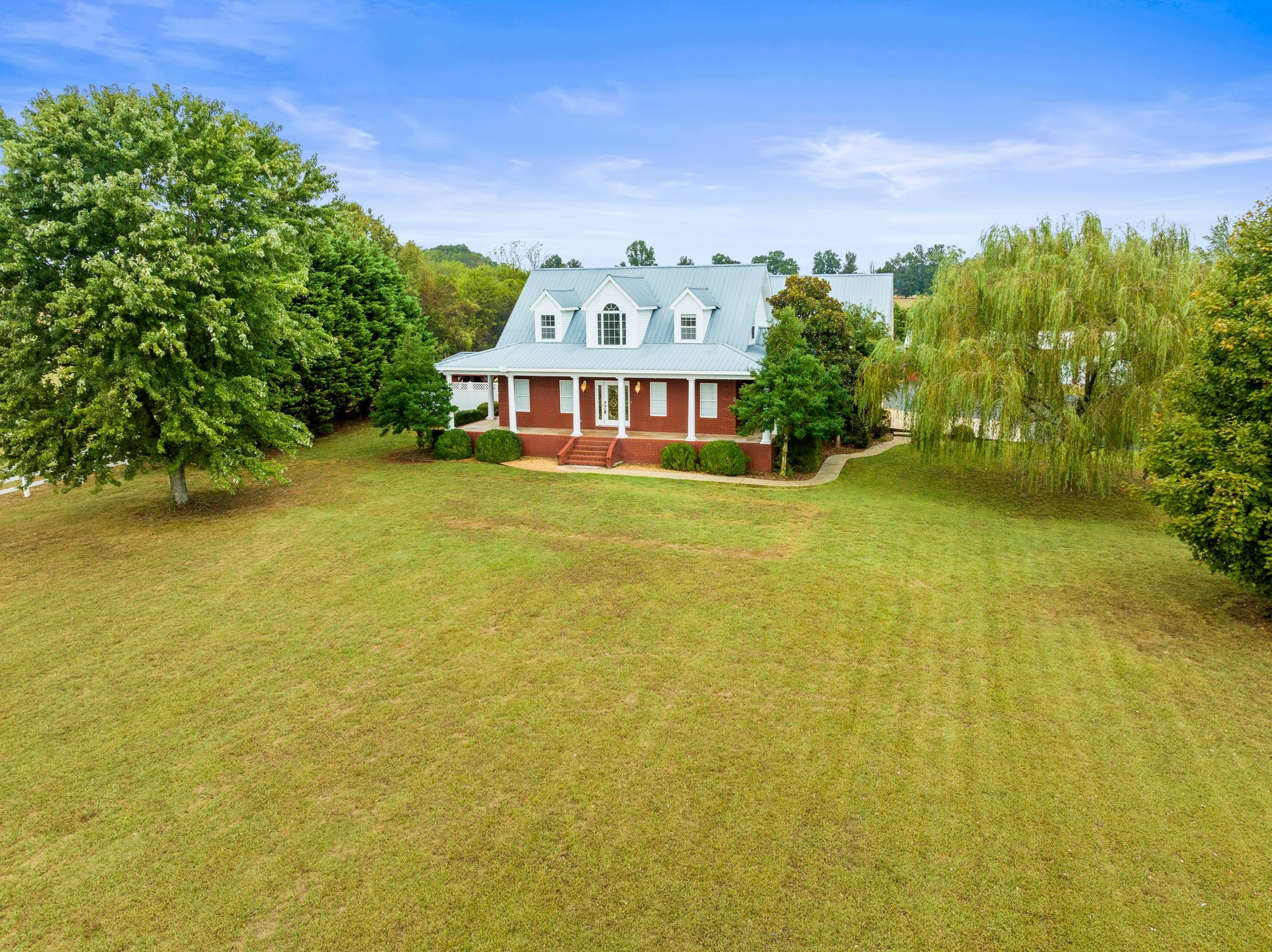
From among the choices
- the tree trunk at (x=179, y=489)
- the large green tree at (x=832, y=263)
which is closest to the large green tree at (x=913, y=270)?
the large green tree at (x=832, y=263)

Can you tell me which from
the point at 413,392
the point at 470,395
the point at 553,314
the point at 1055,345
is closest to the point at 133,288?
the point at 413,392

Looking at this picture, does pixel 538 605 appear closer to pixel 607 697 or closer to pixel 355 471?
pixel 607 697

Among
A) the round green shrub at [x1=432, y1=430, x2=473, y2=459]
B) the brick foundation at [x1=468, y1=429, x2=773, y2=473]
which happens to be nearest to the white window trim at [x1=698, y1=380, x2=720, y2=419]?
the brick foundation at [x1=468, y1=429, x2=773, y2=473]

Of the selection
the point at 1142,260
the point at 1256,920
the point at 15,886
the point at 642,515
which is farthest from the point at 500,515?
the point at 1142,260

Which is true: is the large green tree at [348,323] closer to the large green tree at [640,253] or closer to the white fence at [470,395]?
the white fence at [470,395]

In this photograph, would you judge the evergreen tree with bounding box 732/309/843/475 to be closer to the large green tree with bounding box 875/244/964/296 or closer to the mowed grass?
the mowed grass

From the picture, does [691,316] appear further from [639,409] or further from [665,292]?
[639,409]
